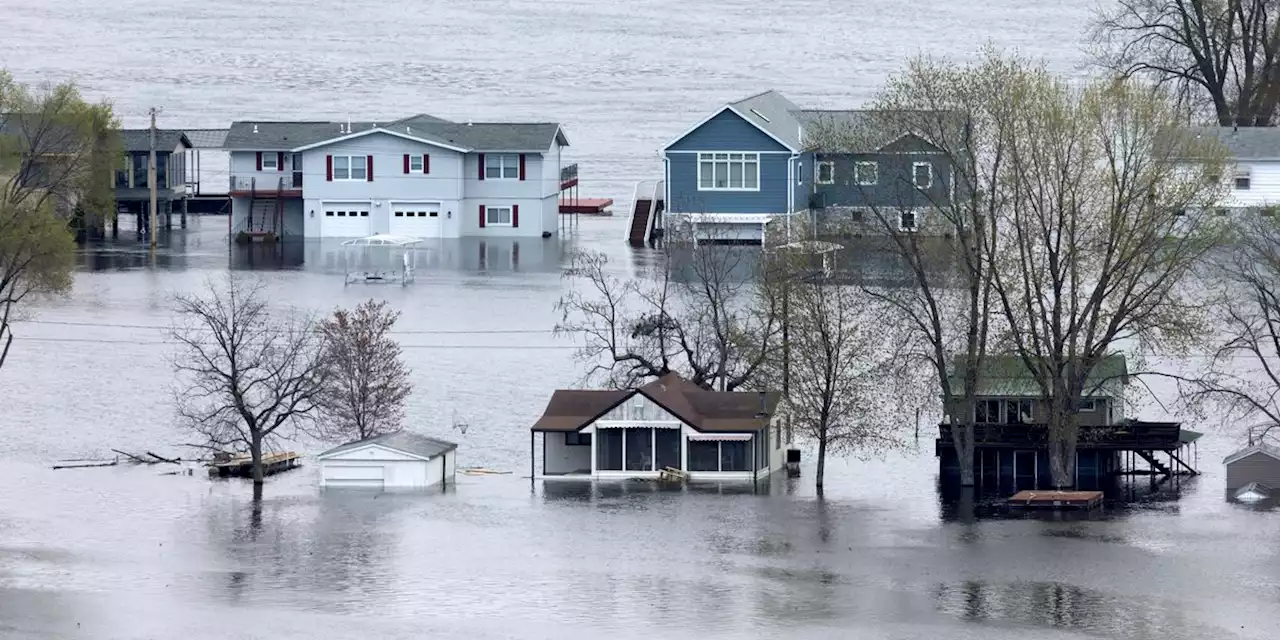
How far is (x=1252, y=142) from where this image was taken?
78.9 metres

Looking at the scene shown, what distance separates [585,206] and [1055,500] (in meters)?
54.0

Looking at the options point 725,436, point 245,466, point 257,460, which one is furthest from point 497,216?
point 725,436

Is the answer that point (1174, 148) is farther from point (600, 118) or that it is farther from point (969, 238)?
point (600, 118)

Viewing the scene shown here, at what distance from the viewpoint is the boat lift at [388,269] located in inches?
2847

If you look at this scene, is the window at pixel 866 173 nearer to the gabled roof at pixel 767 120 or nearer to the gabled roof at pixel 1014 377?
the gabled roof at pixel 1014 377

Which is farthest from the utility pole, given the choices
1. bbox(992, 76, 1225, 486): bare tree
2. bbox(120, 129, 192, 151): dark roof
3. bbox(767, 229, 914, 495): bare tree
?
bbox(992, 76, 1225, 486): bare tree

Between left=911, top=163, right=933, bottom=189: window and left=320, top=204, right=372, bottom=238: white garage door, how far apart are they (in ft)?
127

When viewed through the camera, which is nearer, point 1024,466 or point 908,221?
point 1024,466

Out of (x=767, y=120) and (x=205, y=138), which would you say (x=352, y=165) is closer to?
(x=205, y=138)

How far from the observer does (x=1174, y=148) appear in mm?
48312

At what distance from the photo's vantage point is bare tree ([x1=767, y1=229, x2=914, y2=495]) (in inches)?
→ 1887

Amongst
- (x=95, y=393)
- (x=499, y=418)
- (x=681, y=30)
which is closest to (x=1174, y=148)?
(x=499, y=418)

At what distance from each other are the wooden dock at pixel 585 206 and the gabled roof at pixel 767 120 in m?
14.8

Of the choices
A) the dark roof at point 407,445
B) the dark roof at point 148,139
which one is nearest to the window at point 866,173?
the dark roof at point 407,445
